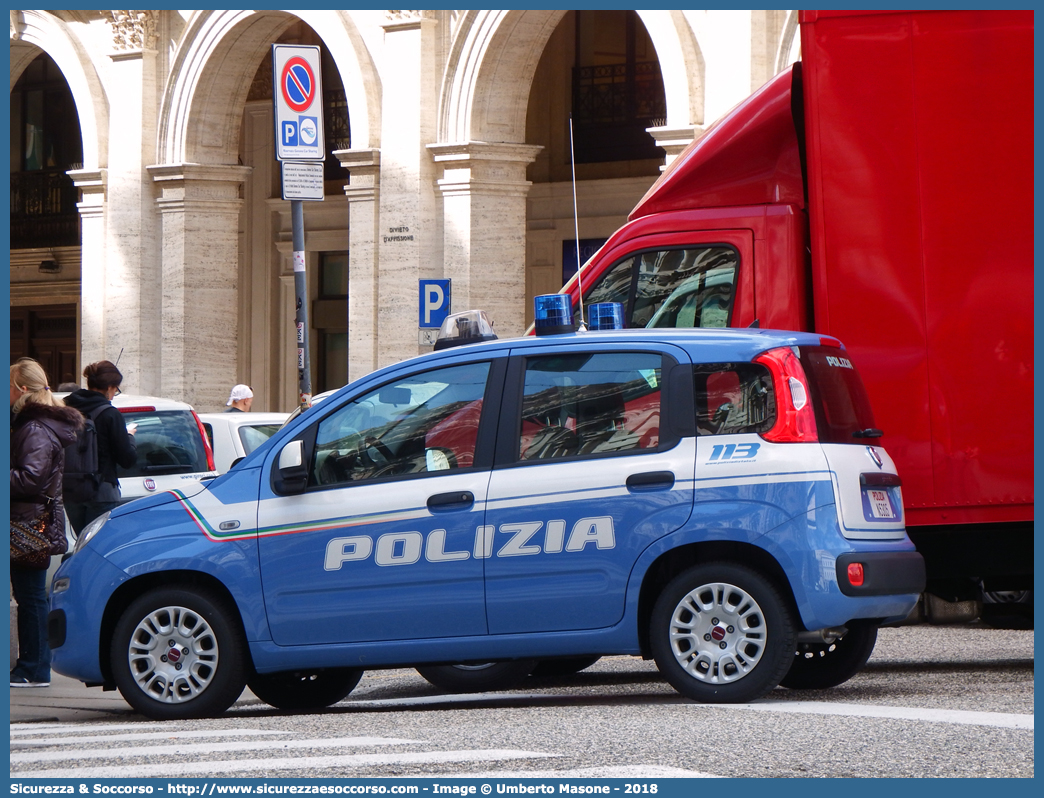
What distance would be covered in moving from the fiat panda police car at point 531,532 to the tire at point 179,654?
10 mm

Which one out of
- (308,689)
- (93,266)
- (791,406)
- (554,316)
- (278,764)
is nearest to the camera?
(278,764)

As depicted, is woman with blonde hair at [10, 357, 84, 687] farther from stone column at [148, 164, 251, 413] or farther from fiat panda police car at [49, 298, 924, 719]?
stone column at [148, 164, 251, 413]

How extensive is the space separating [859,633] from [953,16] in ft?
10.3

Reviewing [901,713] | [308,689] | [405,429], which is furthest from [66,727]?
[901,713]

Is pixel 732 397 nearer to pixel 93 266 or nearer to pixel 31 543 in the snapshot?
pixel 31 543

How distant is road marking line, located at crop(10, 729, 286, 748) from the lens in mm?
7312

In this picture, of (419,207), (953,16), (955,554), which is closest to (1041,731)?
(955,554)

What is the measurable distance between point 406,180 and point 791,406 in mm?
14203

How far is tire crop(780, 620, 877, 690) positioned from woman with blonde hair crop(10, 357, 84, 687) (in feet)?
13.5

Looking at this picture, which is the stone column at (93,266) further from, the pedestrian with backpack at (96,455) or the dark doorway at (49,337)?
the pedestrian with backpack at (96,455)

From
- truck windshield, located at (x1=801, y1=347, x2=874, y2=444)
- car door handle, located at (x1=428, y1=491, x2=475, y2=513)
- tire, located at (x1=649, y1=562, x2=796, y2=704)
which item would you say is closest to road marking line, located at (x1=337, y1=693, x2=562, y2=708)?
tire, located at (x1=649, y1=562, x2=796, y2=704)

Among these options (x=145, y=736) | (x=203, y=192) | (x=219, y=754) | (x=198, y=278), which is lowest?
(x=145, y=736)

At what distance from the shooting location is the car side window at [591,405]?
26.0 ft

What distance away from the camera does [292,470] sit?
8.20 m
